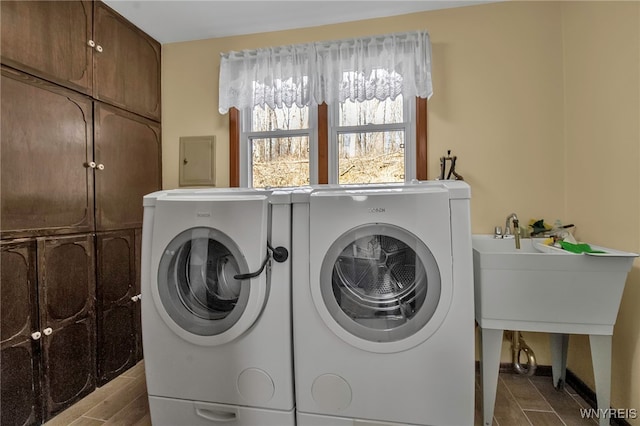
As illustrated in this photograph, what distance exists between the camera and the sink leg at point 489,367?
4.88ft

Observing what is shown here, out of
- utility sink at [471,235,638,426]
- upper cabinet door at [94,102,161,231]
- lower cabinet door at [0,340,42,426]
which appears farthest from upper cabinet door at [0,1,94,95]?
utility sink at [471,235,638,426]

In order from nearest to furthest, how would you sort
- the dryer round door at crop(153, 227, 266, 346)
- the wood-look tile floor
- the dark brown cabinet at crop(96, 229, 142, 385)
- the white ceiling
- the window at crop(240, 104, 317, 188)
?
the dryer round door at crop(153, 227, 266, 346), the wood-look tile floor, the dark brown cabinet at crop(96, 229, 142, 385), the white ceiling, the window at crop(240, 104, 317, 188)

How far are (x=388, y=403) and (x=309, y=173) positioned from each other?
1.56m

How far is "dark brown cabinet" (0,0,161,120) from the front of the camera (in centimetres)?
154

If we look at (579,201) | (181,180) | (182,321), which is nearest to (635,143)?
(579,201)

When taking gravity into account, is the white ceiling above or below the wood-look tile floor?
above

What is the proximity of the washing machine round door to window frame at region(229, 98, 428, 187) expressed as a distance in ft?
3.28

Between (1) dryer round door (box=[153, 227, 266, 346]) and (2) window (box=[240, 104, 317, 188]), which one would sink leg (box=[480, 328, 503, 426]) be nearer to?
(1) dryer round door (box=[153, 227, 266, 346])

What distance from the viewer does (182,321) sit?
1410mm

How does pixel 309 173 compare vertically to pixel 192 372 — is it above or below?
above

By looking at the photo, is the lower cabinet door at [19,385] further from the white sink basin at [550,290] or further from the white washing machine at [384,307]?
the white sink basin at [550,290]

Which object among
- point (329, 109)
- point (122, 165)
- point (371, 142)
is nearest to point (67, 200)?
point (122, 165)

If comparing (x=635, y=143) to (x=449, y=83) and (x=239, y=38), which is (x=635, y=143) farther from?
(x=239, y=38)

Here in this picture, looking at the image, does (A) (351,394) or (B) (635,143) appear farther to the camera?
(B) (635,143)
